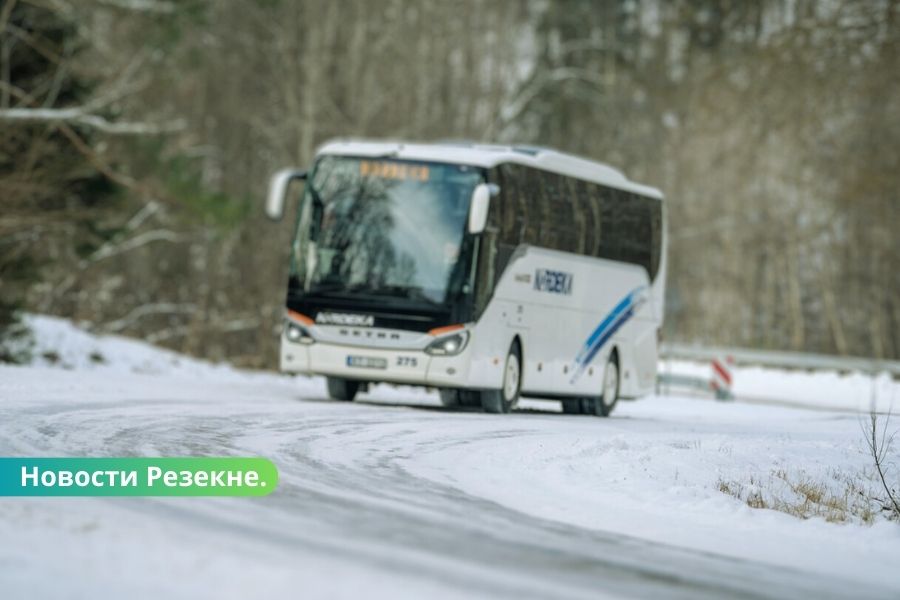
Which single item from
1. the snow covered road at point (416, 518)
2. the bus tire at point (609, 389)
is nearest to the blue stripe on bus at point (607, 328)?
the bus tire at point (609, 389)

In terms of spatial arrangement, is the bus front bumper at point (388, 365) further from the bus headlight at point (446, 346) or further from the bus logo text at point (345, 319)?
the bus logo text at point (345, 319)

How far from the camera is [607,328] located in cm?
2759

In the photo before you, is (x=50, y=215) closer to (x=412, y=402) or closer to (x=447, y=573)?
(x=412, y=402)

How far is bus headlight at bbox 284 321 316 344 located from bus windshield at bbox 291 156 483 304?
50cm

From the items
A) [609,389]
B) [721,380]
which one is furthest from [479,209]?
[721,380]

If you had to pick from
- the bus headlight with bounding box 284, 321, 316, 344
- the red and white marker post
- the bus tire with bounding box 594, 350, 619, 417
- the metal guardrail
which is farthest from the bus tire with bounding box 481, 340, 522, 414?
the metal guardrail

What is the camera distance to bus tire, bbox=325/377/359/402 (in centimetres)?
2509

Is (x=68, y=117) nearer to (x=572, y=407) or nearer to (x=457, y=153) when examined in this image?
(x=457, y=153)

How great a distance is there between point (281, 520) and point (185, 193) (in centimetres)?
2686

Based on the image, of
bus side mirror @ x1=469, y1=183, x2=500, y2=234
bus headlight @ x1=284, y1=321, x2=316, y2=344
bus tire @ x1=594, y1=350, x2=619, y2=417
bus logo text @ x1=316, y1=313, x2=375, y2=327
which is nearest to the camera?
bus side mirror @ x1=469, y1=183, x2=500, y2=234

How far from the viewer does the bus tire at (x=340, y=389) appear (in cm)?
2509

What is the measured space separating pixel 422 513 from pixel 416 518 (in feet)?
1.01

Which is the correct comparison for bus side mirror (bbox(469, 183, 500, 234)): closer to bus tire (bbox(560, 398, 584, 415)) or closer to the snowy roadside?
bus tire (bbox(560, 398, 584, 415))

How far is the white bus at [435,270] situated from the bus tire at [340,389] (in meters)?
0.02
